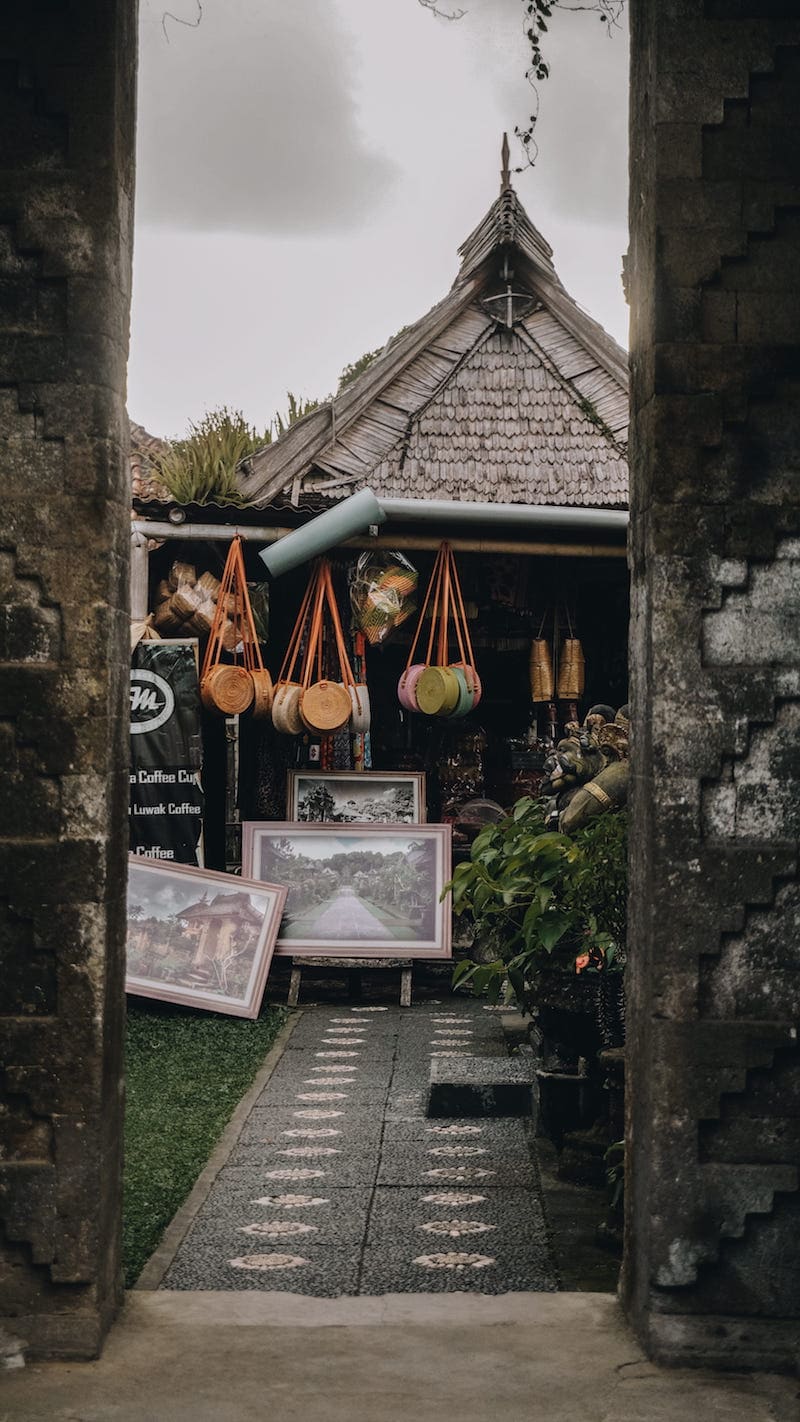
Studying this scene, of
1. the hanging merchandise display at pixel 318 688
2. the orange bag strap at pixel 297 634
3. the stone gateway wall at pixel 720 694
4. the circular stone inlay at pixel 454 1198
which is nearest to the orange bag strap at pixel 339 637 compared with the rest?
the hanging merchandise display at pixel 318 688

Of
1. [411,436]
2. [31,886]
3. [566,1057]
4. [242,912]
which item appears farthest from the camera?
[411,436]

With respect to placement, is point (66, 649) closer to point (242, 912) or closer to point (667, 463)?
point (667, 463)

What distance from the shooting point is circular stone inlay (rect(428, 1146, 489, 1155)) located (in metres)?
7.82

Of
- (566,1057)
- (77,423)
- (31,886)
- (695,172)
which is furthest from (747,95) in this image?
(566,1057)

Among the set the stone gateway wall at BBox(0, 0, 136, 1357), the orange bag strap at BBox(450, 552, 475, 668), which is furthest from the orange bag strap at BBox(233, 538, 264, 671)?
the stone gateway wall at BBox(0, 0, 136, 1357)

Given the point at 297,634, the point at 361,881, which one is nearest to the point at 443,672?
the point at 297,634

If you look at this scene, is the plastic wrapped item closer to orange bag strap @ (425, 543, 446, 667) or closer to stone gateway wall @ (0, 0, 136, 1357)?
orange bag strap @ (425, 543, 446, 667)

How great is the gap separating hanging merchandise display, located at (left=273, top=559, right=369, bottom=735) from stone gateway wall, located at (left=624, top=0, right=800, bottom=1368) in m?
6.65

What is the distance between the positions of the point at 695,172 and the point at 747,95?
29cm

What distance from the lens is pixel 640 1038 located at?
5.07 meters

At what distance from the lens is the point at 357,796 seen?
41.6ft

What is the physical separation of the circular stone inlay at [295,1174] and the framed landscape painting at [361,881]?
4.69m

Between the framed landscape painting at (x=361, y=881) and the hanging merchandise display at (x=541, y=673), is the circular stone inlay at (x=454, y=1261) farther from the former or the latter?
the hanging merchandise display at (x=541, y=673)

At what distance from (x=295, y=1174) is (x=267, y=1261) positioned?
1.32 m
